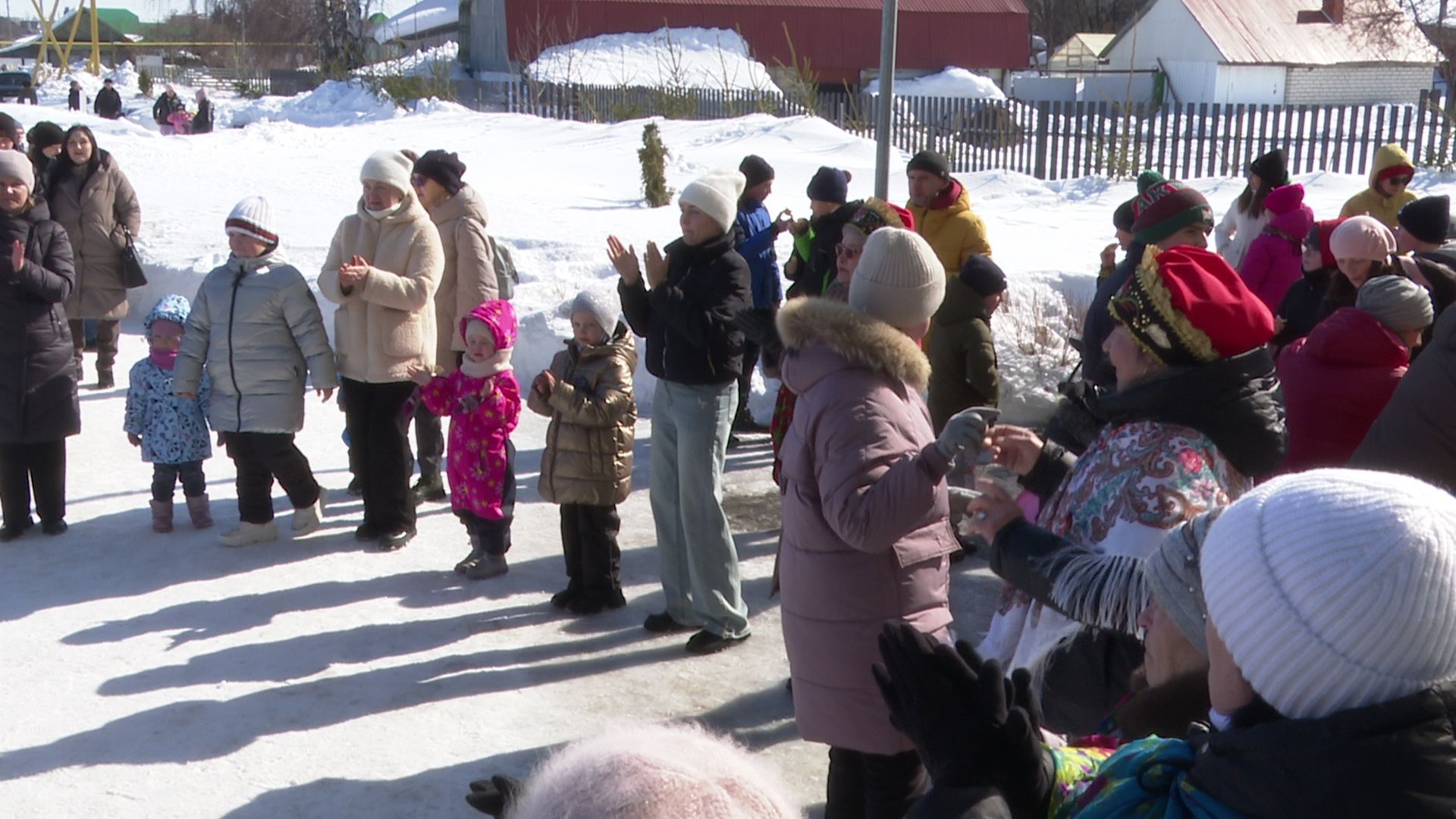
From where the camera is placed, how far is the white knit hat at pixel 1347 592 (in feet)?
4.53

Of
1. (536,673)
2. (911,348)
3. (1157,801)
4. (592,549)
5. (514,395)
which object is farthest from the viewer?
(514,395)

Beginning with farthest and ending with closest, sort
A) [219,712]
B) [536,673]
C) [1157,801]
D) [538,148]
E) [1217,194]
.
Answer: [538,148] < [1217,194] < [536,673] < [219,712] < [1157,801]

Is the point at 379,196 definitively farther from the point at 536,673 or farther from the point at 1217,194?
the point at 1217,194

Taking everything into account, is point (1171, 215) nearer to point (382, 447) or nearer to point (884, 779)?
point (884, 779)

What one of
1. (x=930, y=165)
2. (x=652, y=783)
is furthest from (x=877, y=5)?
(x=652, y=783)

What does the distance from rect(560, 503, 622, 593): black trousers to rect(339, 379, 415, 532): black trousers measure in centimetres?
115

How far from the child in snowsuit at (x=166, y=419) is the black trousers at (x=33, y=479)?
369mm

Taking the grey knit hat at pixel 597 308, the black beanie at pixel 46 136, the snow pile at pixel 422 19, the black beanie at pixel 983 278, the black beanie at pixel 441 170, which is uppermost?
the snow pile at pixel 422 19

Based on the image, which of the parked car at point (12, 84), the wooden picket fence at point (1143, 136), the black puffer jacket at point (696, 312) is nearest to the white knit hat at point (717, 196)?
the black puffer jacket at point (696, 312)

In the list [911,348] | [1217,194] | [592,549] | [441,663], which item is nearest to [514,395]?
[592,549]

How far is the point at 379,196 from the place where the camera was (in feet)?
19.9

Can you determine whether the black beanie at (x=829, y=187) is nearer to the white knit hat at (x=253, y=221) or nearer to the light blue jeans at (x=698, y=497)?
the light blue jeans at (x=698, y=497)

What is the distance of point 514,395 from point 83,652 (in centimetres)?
202

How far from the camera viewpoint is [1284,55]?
40469mm
